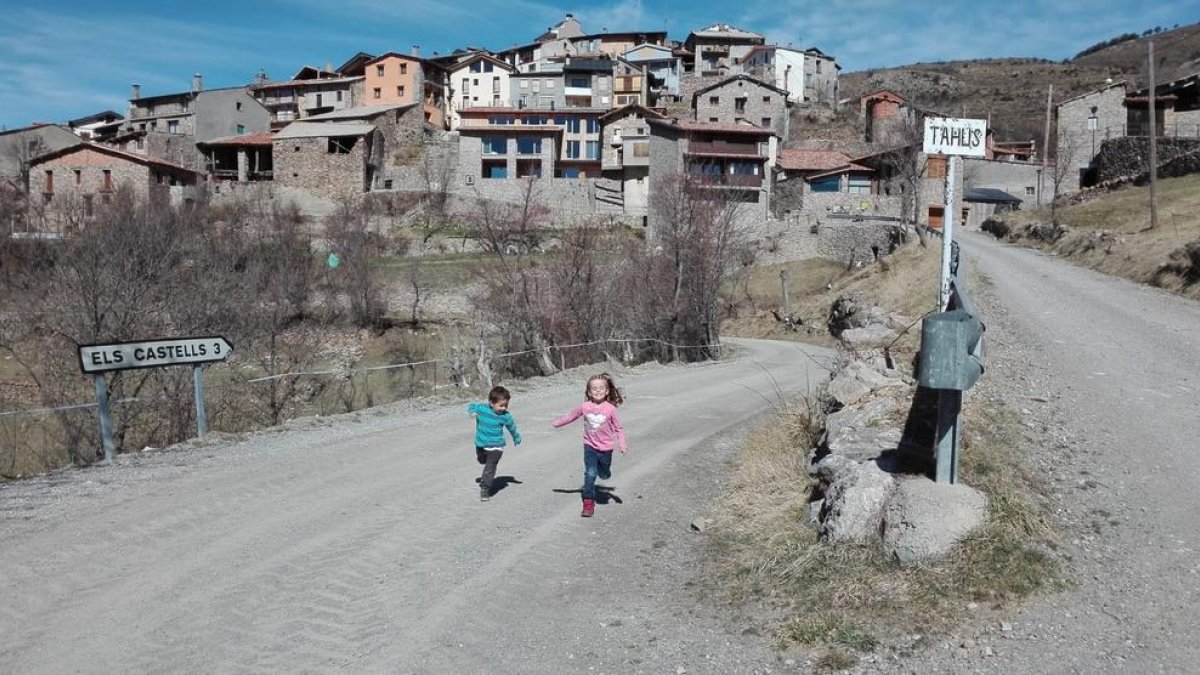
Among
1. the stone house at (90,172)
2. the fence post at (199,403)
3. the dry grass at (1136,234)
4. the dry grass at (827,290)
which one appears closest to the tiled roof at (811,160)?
the dry grass at (827,290)

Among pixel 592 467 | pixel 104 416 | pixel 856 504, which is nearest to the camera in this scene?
pixel 856 504

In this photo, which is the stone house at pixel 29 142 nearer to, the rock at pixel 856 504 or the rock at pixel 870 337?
the rock at pixel 870 337

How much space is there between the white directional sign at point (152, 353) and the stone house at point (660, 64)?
280 ft

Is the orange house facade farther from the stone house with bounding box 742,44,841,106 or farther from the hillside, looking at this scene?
the hillside

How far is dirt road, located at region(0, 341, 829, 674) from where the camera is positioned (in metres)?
5.13

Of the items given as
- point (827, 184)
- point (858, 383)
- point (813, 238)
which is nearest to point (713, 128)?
point (827, 184)

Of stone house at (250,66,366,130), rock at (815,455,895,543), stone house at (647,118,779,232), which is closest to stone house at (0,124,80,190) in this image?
stone house at (250,66,366,130)

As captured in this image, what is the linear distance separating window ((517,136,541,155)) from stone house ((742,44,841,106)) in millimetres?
30522

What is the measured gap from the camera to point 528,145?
2938 inches

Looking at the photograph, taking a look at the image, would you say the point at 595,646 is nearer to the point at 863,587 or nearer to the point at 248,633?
the point at 863,587

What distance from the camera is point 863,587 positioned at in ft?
18.0

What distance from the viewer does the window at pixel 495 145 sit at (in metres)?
74.2

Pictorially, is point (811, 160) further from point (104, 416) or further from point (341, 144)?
point (104, 416)

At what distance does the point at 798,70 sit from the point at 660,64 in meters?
15.6
